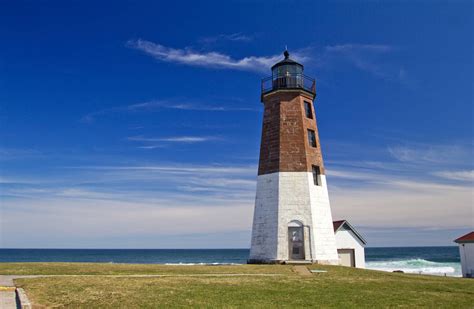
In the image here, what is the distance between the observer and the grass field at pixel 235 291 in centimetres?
1080

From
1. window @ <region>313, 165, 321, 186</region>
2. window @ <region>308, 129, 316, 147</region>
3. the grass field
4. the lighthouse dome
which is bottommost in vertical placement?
the grass field

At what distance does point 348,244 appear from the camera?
89.1 ft

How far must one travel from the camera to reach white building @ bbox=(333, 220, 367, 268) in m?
26.9

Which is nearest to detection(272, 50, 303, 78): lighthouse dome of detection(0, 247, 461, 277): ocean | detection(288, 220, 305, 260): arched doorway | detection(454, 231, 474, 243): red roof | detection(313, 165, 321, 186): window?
detection(313, 165, 321, 186): window

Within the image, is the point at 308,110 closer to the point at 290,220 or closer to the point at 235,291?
the point at 290,220

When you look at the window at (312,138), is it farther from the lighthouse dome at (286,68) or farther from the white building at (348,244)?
the white building at (348,244)

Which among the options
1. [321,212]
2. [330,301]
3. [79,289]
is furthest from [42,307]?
[321,212]

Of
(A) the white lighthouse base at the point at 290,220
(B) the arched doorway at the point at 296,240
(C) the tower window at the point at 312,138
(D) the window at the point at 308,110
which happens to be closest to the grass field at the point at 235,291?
(A) the white lighthouse base at the point at 290,220

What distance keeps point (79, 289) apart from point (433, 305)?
982 centimetres

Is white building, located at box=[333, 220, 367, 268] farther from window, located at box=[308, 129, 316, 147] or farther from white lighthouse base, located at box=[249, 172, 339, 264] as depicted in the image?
window, located at box=[308, 129, 316, 147]

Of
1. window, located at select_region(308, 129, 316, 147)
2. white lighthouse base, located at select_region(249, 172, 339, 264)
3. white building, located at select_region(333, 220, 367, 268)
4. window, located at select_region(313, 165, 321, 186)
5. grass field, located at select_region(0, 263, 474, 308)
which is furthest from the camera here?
white building, located at select_region(333, 220, 367, 268)

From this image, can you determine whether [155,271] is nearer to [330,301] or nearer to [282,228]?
[282,228]

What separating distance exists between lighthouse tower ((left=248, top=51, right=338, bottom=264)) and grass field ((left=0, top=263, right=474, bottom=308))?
15.7 ft

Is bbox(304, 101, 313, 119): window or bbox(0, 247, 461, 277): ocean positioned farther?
bbox(0, 247, 461, 277): ocean
